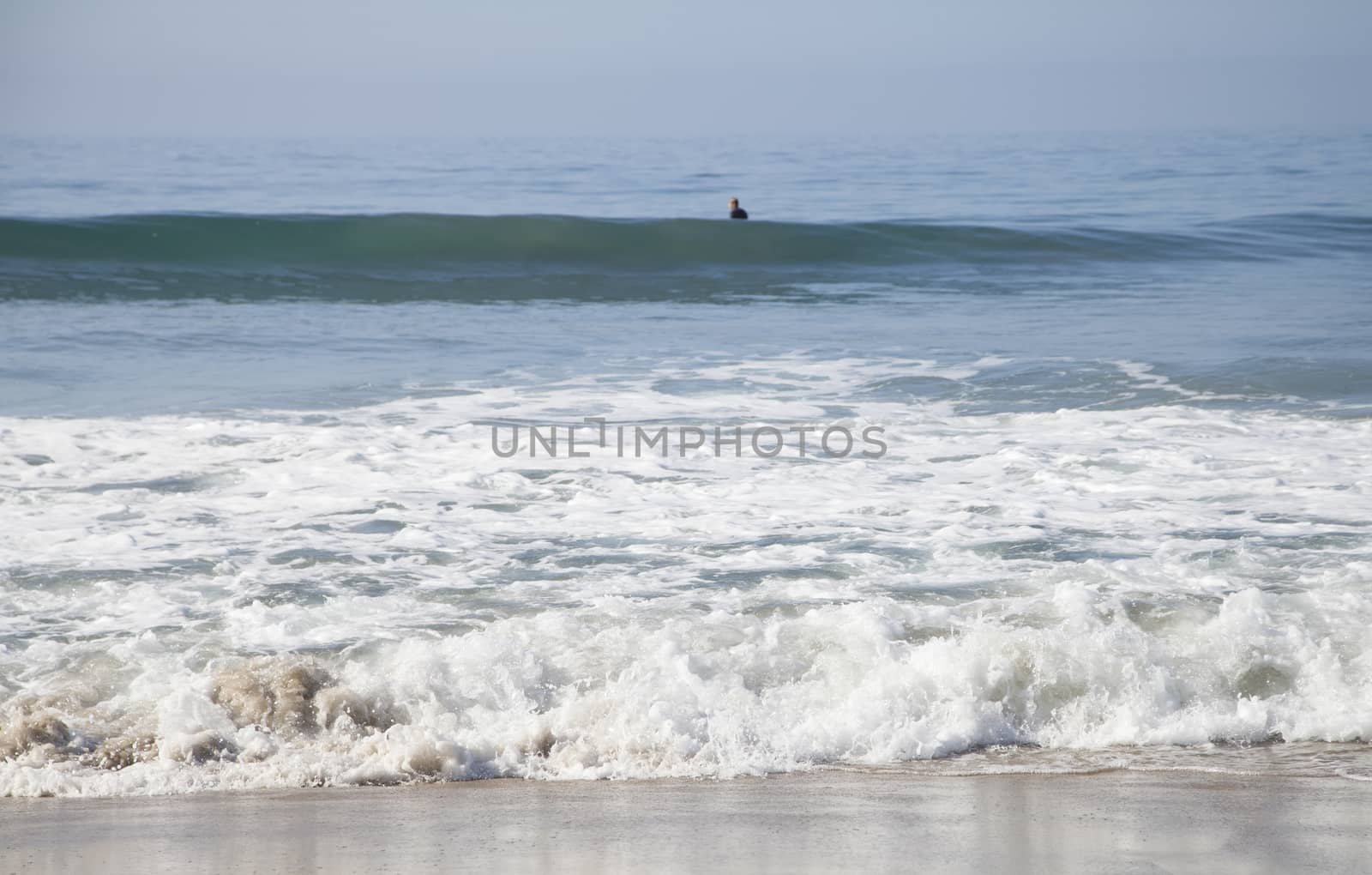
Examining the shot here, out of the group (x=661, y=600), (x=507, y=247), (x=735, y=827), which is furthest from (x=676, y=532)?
(x=507, y=247)

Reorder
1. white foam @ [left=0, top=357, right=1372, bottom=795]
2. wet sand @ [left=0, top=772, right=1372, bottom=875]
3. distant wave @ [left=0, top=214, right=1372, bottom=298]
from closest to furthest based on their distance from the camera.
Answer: wet sand @ [left=0, top=772, right=1372, bottom=875]
white foam @ [left=0, top=357, right=1372, bottom=795]
distant wave @ [left=0, top=214, right=1372, bottom=298]

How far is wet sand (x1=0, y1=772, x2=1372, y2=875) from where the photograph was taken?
11.3 feet

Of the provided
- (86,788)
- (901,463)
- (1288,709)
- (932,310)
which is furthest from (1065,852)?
(932,310)

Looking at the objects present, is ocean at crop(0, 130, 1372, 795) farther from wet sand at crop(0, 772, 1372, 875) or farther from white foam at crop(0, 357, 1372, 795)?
wet sand at crop(0, 772, 1372, 875)

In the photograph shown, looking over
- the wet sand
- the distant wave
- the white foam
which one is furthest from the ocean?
the distant wave

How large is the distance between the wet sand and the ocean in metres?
0.18

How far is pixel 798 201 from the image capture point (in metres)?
30.4

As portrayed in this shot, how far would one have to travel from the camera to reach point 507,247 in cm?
2064

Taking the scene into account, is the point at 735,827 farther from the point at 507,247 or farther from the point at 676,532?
the point at 507,247

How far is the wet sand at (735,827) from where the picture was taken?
345cm

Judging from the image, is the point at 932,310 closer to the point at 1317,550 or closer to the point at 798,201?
the point at 1317,550

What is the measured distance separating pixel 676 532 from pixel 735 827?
3134 millimetres

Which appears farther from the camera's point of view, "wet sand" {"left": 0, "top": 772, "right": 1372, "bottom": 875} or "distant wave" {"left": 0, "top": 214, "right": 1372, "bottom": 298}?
"distant wave" {"left": 0, "top": 214, "right": 1372, "bottom": 298}

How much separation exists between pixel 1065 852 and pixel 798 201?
27.7 meters
